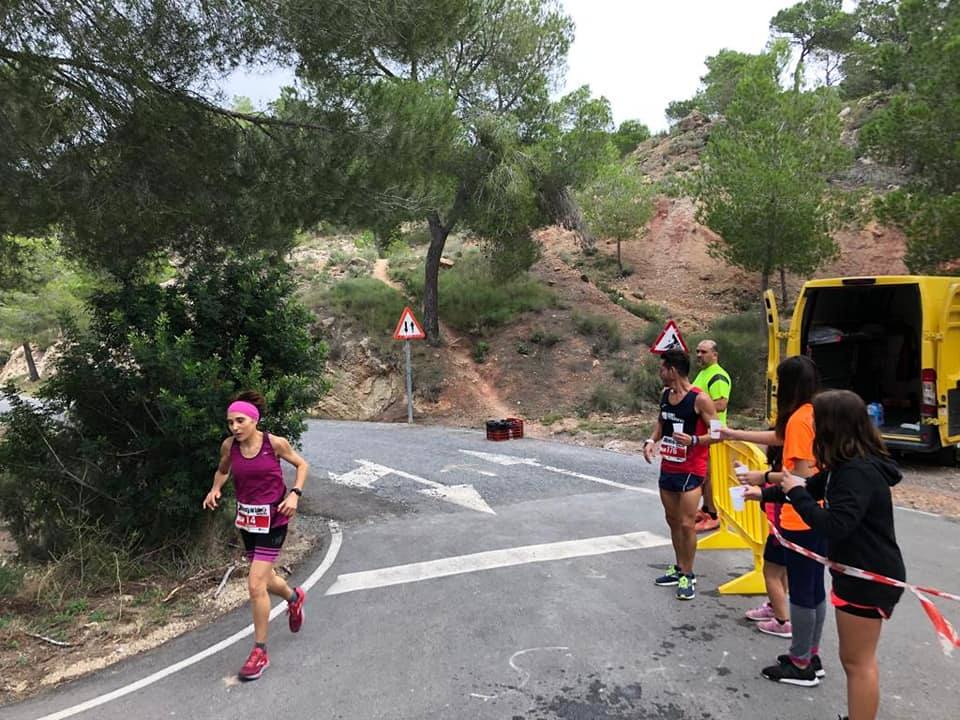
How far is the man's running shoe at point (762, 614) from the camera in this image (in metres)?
4.48

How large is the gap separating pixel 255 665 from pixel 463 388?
567 inches

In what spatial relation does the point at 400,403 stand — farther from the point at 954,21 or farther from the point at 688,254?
the point at 688,254

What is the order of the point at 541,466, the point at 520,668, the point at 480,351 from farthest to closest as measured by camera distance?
the point at 480,351 → the point at 541,466 → the point at 520,668

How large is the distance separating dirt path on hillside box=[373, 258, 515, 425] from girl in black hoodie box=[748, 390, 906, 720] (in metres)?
13.5

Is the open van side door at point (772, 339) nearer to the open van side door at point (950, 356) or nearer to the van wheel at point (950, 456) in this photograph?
the open van side door at point (950, 356)

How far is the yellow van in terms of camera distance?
8.70 metres

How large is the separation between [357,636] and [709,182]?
20.5 meters

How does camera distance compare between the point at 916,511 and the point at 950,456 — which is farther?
the point at 950,456

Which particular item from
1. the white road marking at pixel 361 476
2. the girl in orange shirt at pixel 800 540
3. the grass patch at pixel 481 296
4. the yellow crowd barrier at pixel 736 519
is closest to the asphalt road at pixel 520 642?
the girl in orange shirt at pixel 800 540

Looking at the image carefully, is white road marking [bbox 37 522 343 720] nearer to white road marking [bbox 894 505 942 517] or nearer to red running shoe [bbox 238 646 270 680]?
red running shoe [bbox 238 646 270 680]

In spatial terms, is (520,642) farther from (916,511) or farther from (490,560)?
(916,511)

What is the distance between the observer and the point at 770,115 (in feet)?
66.7

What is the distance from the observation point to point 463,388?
18.4 m

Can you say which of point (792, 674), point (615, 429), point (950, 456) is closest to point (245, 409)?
point (792, 674)
